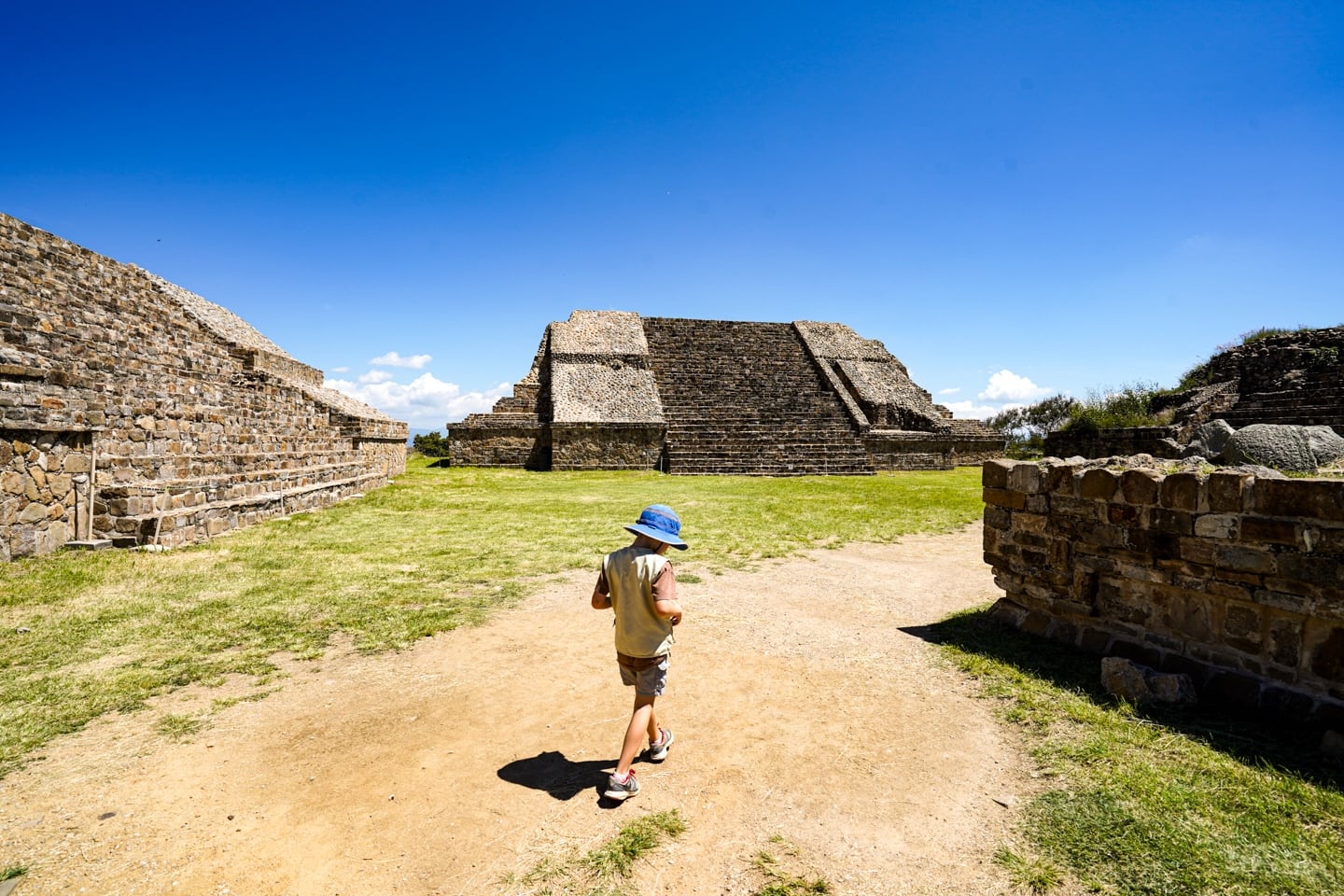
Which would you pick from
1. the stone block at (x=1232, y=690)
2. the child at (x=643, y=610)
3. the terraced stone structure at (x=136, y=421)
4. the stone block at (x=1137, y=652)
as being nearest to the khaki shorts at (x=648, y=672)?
the child at (x=643, y=610)

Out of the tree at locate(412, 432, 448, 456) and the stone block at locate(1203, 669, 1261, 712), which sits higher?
the tree at locate(412, 432, 448, 456)

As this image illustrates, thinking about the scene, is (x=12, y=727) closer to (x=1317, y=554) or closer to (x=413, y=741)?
(x=413, y=741)

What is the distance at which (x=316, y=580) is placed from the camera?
676cm

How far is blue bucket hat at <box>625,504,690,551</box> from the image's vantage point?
10.1 feet

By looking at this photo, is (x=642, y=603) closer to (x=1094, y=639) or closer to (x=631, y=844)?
(x=631, y=844)

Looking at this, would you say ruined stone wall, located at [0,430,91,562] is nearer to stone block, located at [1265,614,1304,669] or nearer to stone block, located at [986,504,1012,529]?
stone block, located at [986,504,1012,529]

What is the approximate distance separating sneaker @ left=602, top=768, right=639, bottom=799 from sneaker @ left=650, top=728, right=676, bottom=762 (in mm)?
323

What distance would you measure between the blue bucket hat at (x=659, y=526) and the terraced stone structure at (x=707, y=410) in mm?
17156

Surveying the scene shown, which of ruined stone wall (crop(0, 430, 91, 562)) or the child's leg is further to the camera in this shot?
ruined stone wall (crop(0, 430, 91, 562))

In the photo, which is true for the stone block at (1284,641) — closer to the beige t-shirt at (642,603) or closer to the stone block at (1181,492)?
the stone block at (1181,492)

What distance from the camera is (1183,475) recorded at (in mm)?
4129

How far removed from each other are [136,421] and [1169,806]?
41.2ft

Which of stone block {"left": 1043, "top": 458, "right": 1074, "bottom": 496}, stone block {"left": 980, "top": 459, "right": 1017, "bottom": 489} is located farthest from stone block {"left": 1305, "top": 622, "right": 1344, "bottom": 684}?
stone block {"left": 980, "top": 459, "right": 1017, "bottom": 489}

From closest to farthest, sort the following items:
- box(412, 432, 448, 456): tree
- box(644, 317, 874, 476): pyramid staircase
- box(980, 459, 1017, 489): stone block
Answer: box(980, 459, 1017, 489): stone block → box(644, 317, 874, 476): pyramid staircase → box(412, 432, 448, 456): tree
